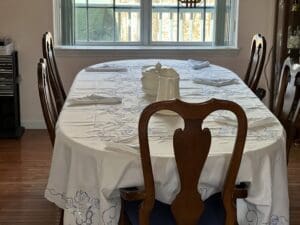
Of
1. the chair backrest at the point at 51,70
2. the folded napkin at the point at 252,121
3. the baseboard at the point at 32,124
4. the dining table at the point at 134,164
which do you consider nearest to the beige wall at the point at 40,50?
the baseboard at the point at 32,124

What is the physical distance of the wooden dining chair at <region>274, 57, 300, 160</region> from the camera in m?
2.70

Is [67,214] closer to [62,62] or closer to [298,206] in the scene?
[298,206]

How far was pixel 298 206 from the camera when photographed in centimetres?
331

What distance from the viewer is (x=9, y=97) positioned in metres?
4.49

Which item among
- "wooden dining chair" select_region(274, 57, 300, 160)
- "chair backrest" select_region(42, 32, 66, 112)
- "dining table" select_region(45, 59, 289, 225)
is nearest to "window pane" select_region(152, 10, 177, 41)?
"chair backrest" select_region(42, 32, 66, 112)

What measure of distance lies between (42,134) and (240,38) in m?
1.91

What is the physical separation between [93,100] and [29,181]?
1.13 metres

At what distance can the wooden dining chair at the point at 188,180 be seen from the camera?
182cm

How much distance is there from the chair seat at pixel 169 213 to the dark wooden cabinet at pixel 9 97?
2.60m

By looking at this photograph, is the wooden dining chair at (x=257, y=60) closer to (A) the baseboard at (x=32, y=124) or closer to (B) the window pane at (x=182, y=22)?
(B) the window pane at (x=182, y=22)

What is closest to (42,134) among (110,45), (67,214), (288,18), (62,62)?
(62,62)

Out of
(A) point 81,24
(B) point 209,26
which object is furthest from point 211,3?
(A) point 81,24

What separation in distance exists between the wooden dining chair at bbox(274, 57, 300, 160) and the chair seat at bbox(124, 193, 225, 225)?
2.18 feet

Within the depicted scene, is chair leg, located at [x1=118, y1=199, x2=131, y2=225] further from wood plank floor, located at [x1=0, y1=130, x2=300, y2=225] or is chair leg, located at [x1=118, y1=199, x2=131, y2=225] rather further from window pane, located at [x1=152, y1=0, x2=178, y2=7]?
window pane, located at [x1=152, y1=0, x2=178, y2=7]
